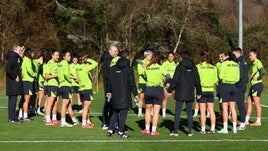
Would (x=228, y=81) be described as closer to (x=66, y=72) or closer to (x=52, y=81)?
(x=66, y=72)

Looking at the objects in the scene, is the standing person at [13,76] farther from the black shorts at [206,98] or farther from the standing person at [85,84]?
the black shorts at [206,98]

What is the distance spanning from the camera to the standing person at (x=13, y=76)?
16984 mm

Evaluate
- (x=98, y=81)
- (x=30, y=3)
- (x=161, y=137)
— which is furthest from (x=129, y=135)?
(x=30, y=3)

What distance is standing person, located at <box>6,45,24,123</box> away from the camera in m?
17.0

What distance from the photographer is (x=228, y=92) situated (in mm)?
15344

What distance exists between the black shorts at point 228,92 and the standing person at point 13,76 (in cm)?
569

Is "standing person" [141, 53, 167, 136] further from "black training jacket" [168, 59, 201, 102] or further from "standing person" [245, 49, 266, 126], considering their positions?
"standing person" [245, 49, 266, 126]

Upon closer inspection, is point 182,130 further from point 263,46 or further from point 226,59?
point 263,46

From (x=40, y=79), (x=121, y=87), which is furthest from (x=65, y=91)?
(x=40, y=79)

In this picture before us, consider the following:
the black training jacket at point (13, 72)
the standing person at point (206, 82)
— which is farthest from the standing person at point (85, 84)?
the standing person at point (206, 82)

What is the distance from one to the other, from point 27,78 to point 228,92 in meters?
6.31

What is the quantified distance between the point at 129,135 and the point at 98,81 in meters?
25.1

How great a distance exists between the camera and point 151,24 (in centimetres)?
4241

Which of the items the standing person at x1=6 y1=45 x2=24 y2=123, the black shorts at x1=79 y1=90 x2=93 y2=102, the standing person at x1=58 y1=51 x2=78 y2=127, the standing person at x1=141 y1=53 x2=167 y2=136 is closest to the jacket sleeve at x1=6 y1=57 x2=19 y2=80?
the standing person at x1=6 y1=45 x2=24 y2=123
